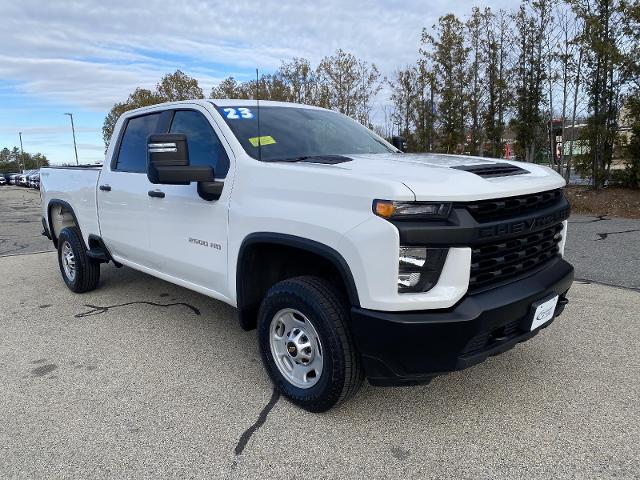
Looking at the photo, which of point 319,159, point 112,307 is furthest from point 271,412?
point 112,307

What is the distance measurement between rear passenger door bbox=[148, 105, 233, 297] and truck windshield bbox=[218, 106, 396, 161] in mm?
181

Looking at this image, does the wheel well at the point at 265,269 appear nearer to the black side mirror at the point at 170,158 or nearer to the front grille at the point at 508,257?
the black side mirror at the point at 170,158

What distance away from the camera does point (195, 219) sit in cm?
362


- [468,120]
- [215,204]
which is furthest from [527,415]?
[468,120]

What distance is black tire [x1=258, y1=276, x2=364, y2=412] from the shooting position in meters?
2.70

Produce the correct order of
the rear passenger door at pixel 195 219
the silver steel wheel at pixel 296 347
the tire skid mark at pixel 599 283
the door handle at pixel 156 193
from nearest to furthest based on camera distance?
the silver steel wheel at pixel 296 347 → the rear passenger door at pixel 195 219 → the door handle at pixel 156 193 → the tire skid mark at pixel 599 283

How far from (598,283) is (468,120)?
410 inches

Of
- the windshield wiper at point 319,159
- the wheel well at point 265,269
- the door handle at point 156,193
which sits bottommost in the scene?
the wheel well at point 265,269

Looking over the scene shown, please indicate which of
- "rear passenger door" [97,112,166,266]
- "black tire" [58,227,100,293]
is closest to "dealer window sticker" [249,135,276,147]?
"rear passenger door" [97,112,166,266]

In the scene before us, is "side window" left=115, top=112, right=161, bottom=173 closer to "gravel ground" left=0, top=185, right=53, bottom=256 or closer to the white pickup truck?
the white pickup truck

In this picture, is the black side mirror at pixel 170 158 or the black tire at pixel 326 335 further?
the black side mirror at pixel 170 158

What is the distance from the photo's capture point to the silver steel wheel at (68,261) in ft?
18.4

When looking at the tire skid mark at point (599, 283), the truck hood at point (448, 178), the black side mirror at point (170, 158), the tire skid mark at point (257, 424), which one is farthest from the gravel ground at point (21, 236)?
the tire skid mark at point (599, 283)

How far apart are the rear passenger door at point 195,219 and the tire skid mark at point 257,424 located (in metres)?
0.78
